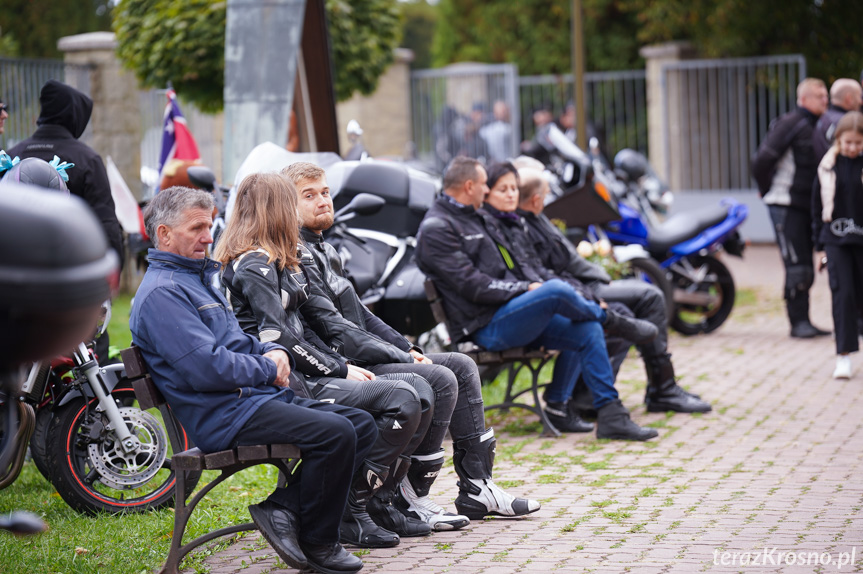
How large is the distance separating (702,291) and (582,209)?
4.85 ft

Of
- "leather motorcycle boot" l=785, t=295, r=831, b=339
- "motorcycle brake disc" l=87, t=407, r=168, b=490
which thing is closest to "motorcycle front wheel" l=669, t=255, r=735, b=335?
"leather motorcycle boot" l=785, t=295, r=831, b=339

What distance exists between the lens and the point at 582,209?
9.28 meters

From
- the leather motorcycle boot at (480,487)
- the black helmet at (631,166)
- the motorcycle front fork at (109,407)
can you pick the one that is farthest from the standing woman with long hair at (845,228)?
the motorcycle front fork at (109,407)

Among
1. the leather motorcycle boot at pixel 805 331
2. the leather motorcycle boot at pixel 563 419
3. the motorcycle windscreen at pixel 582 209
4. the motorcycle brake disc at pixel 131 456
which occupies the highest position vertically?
the motorcycle windscreen at pixel 582 209

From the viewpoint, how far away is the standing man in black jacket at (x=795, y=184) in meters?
9.43

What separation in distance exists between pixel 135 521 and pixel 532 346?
251 centimetres

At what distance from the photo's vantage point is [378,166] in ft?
24.7

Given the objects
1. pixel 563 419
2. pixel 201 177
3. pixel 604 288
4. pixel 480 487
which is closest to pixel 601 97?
pixel 604 288

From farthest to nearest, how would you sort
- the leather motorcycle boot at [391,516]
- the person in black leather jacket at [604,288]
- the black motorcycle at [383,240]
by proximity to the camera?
the black motorcycle at [383,240], the person in black leather jacket at [604,288], the leather motorcycle boot at [391,516]

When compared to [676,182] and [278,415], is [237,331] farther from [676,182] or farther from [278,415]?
[676,182]

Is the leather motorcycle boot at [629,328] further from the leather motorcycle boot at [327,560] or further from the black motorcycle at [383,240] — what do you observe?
the leather motorcycle boot at [327,560]

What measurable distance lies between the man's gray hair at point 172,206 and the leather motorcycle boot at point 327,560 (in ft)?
4.05

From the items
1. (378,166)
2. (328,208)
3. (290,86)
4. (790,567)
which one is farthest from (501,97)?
(790,567)

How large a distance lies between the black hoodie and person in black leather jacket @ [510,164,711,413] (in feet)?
8.13
